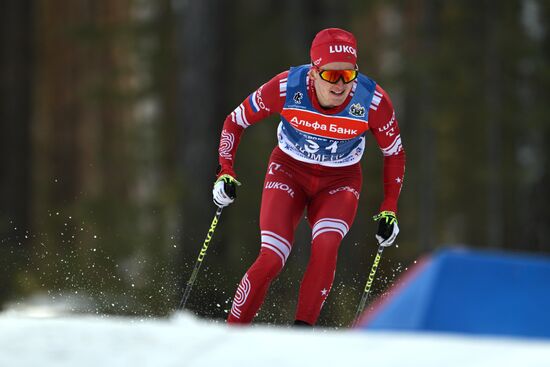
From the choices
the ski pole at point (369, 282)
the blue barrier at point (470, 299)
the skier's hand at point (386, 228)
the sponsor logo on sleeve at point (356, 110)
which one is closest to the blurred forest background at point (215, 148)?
the ski pole at point (369, 282)

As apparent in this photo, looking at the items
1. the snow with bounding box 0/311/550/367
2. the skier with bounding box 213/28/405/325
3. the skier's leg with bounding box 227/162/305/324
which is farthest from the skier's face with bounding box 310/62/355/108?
the snow with bounding box 0/311/550/367

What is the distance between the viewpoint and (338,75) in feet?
21.1

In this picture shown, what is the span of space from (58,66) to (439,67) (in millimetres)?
24119

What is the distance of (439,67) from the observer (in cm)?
→ 2528

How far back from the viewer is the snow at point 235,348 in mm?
2555

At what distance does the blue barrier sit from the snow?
1.41ft

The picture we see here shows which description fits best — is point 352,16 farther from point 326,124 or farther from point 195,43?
point 326,124

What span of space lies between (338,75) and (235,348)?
394cm

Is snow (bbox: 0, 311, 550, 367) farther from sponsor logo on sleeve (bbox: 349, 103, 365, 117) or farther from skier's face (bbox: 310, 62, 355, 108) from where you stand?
sponsor logo on sleeve (bbox: 349, 103, 365, 117)

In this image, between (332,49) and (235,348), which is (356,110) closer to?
(332,49)

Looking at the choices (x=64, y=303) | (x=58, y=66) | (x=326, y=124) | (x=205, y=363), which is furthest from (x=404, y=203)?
(x=205, y=363)

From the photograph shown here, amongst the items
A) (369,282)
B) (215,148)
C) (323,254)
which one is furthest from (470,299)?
(215,148)

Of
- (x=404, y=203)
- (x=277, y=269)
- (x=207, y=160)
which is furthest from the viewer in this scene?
(x=404, y=203)

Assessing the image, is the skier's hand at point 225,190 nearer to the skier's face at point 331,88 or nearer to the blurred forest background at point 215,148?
the skier's face at point 331,88
